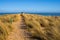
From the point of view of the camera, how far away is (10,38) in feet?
37.8

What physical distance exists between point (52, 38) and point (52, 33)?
805 millimetres

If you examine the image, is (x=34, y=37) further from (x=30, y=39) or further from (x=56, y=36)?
(x=56, y=36)

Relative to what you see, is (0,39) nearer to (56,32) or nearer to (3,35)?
(3,35)

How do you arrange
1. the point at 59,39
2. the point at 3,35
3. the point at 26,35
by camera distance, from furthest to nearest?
1. the point at 26,35
2. the point at 3,35
3. the point at 59,39

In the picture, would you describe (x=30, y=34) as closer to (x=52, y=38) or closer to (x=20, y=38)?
(x=20, y=38)

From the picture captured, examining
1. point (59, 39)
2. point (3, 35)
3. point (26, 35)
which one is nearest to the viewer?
point (59, 39)

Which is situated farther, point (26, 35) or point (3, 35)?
point (26, 35)

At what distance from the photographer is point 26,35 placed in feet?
41.0

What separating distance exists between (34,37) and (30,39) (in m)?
0.54

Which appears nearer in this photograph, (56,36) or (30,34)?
(56,36)

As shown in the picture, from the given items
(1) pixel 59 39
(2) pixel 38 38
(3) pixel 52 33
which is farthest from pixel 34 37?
(1) pixel 59 39

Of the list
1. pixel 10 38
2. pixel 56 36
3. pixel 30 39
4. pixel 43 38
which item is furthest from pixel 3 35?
pixel 56 36

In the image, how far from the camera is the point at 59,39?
10609 millimetres

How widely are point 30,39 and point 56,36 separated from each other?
5.60 feet
